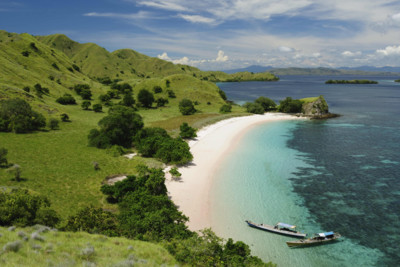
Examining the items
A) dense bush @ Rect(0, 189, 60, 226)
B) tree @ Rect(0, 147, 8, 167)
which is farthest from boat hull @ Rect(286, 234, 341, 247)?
tree @ Rect(0, 147, 8, 167)

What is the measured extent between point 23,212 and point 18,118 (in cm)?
4134

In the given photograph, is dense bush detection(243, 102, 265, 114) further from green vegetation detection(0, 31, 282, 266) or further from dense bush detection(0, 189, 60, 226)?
dense bush detection(0, 189, 60, 226)

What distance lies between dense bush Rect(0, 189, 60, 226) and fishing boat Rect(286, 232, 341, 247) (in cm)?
2507

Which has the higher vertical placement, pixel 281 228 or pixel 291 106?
pixel 291 106

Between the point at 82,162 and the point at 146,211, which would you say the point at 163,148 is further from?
the point at 146,211

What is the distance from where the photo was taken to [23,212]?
20.2m

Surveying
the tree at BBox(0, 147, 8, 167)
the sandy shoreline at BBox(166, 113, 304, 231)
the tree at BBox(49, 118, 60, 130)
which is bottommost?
the sandy shoreline at BBox(166, 113, 304, 231)

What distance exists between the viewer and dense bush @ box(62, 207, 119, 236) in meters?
20.4

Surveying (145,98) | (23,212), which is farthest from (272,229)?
(145,98)

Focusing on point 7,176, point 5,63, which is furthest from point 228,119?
point 5,63

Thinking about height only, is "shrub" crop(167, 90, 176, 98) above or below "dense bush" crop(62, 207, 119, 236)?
above

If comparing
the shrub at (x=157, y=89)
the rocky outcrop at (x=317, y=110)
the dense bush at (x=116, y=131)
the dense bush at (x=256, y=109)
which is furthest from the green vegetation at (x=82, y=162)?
the rocky outcrop at (x=317, y=110)

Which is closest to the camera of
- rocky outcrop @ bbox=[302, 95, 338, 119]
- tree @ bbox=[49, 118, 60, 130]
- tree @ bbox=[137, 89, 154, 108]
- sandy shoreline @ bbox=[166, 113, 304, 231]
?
sandy shoreline @ bbox=[166, 113, 304, 231]

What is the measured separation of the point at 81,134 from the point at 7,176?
2592 centimetres
